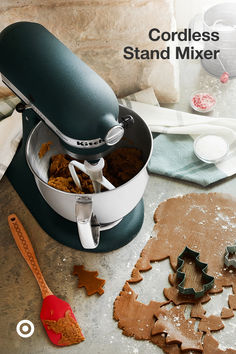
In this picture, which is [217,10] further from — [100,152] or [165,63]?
[100,152]

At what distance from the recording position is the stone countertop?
954mm

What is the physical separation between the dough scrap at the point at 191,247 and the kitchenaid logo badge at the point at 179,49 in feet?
1.24

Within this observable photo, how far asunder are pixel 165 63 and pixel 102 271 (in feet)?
1.84

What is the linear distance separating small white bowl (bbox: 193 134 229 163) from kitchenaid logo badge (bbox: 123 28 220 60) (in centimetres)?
23

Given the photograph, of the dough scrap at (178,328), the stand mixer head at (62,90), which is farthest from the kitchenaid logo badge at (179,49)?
the dough scrap at (178,328)

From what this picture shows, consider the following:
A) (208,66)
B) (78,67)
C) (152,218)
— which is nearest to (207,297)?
(152,218)

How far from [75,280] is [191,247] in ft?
0.86

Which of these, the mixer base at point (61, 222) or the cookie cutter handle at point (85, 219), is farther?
the mixer base at point (61, 222)

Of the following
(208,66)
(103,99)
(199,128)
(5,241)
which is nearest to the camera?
(103,99)

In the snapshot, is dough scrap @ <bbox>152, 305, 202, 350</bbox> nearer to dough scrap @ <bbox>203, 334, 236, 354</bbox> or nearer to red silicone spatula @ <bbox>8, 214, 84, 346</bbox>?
dough scrap @ <bbox>203, 334, 236, 354</bbox>

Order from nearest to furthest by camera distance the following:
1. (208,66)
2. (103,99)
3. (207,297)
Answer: (103,99)
(207,297)
(208,66)

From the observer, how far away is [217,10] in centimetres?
129

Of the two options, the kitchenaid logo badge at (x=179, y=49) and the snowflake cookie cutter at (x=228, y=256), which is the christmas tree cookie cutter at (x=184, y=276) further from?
the kitchenaid logo badge at (x=179, y=49)

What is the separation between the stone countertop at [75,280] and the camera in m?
0.95
